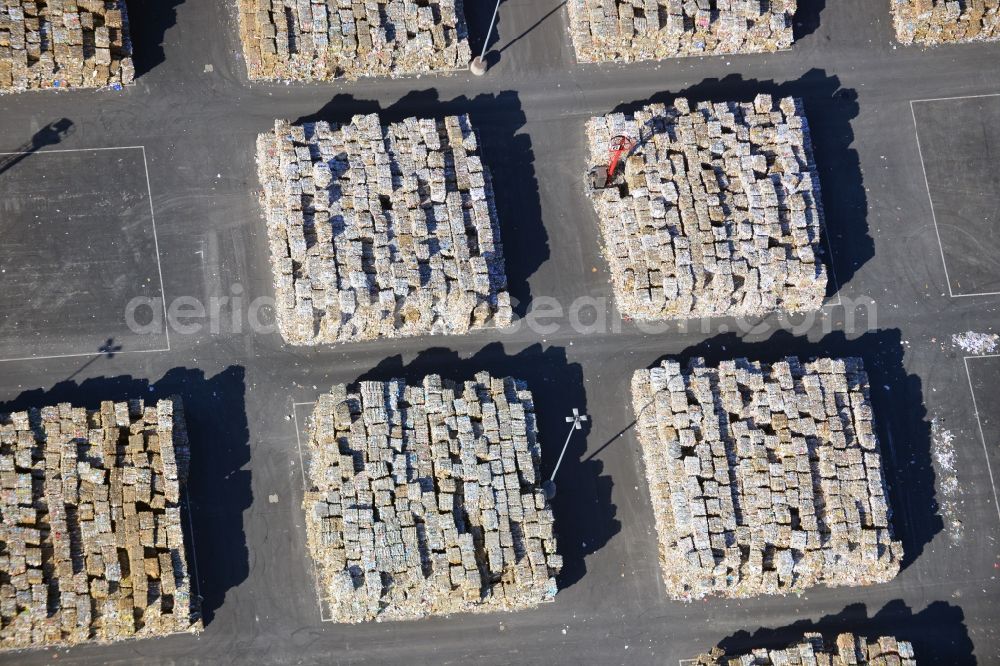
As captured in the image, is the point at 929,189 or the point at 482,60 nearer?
the point at 482,60

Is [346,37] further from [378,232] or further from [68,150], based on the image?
[68,150]

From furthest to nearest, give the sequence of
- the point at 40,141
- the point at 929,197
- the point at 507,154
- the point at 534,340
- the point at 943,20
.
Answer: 1. the point at 943,20
2. the point at 929,197
3. the point at 507,154
4. the point at 534,340
5. the point at 40,141

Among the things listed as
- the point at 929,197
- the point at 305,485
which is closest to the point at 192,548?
the point at 305,485

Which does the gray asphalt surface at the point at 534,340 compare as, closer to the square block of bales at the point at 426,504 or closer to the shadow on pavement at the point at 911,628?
the shadow on pavement at the point at 911,628

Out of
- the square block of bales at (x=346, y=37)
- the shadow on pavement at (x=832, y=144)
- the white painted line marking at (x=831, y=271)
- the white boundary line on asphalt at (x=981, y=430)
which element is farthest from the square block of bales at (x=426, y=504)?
the white boundary line on asphalt at (x=981, y=430)

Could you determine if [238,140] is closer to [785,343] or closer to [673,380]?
[673,380]

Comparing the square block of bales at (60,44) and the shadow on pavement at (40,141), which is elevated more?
the square block of bales at (60,44)
